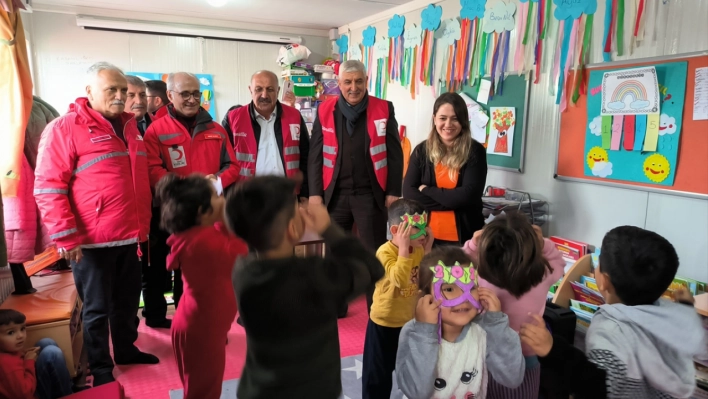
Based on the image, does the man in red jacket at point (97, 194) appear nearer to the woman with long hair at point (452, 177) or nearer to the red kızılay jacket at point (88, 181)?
the red kızılay jacket at point (88, 181)

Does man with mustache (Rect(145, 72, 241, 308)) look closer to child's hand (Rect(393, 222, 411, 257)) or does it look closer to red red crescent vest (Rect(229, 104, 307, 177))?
red red crescent vest (Rect(229, 104, 307, 177))

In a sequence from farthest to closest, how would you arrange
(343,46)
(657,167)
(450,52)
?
(343,46) < (450,52) < (657,167)

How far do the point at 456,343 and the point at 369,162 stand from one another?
1.56m

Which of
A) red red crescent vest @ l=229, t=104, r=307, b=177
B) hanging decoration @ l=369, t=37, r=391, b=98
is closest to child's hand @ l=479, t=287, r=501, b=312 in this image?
red red crescent vest @ l=229, t=104, r=307, b=177

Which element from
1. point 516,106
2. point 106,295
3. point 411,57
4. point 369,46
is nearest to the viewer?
point 106,295

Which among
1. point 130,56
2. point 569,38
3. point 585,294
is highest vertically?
point 130,56

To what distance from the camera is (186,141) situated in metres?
2.71

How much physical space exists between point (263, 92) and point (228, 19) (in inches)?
117

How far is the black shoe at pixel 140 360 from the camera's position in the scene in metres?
2.55

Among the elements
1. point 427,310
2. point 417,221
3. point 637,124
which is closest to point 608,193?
point 637,124

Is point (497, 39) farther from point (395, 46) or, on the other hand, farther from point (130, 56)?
point (130, 56)

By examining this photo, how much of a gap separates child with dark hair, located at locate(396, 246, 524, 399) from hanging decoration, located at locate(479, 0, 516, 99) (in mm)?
2412

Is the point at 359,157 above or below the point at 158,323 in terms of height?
above

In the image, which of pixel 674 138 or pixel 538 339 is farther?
pixel 674 138
